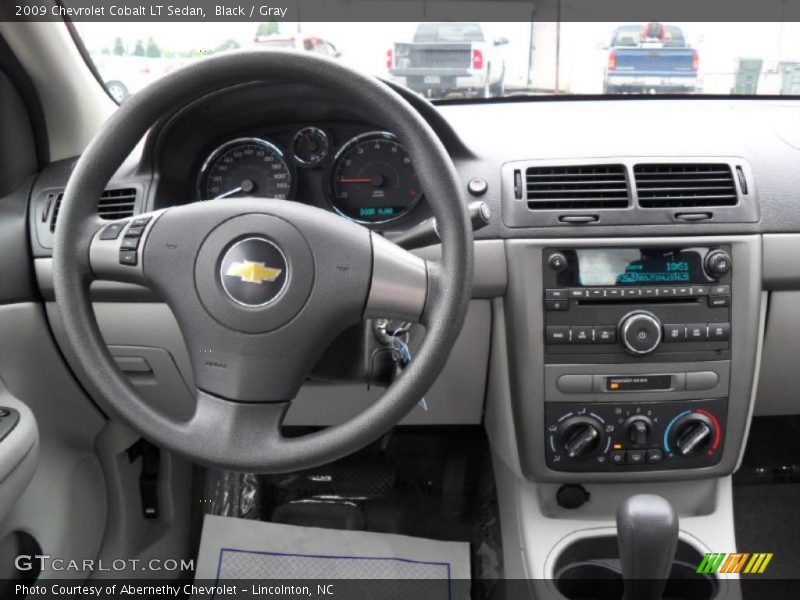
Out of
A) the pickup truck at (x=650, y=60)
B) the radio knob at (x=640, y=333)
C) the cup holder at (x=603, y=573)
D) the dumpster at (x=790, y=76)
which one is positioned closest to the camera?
the radio knob at (x=640, y=333)

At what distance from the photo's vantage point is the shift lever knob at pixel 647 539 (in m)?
1.21

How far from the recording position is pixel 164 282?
1044mm

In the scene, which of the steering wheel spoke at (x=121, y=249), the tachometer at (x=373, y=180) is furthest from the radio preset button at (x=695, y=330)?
the steering wheel spoke at (x=121, y=249)

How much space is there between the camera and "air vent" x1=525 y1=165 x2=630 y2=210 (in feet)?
4.54

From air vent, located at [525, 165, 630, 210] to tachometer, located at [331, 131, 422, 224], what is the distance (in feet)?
0.74

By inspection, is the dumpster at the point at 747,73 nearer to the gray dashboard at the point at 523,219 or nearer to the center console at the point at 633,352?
the gray dashboard at the point at 523,219

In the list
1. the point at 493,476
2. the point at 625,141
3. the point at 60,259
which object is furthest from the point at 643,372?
the point at 60,259

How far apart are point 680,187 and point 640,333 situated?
0.28 meters

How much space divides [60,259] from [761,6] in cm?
151

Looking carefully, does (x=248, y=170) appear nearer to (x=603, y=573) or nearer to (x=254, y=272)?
(x=254, y=272)

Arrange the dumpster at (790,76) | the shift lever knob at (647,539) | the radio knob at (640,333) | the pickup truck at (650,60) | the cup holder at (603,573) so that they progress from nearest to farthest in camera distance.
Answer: the shift lever knob at (647,539) < the radio knob at (640,333) < the cup holder at (603,573) < the pickup truck at (650,60) < the dumpster at (790,76)

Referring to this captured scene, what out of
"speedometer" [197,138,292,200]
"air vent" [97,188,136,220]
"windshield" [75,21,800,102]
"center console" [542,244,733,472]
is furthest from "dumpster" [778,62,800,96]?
"air vent" [97,188,136,220]

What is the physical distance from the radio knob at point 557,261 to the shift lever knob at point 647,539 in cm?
42

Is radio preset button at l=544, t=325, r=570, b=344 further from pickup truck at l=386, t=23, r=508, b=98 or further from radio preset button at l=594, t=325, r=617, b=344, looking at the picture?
pickup truck at l=386, t=23, r=508, b=98
